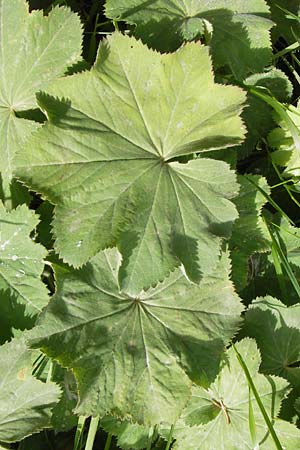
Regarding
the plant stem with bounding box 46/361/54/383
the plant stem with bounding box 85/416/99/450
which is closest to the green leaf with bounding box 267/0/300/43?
the plant stem with bounding box 46/361/54/383

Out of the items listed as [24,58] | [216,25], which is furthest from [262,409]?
[24,58]

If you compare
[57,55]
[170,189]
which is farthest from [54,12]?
[170,189]

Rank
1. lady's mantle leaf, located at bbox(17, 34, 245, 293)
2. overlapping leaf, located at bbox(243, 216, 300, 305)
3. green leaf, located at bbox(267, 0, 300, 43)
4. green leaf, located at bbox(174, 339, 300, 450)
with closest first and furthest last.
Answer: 1. lady's mantle leaf, located at bbox(17, 34, 245, 293)
2. green leaf, located at bbox(174, 339, 300, 450)
3. overlapping leaf, located at bbox(243, 216, 300, 305)
4. green leaf, located at bbox(267, 0, 300, 43)

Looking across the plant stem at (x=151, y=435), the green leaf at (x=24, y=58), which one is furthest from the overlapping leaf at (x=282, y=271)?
the green leaf at (x=24, y=58)

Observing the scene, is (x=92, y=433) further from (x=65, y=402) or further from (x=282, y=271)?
(x=282, y=271)

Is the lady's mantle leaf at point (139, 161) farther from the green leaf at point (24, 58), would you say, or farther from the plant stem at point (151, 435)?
the plant stem at point (151, 435)

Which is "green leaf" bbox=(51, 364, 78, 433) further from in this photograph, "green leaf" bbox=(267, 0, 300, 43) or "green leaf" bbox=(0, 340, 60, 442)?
"green leaf" bbox=(267, 0, 300, 43)
